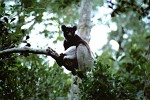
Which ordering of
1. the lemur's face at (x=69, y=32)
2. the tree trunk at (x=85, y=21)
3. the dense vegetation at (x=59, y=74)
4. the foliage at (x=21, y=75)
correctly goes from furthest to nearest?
1. the tree trunk at (x=85, y=21)
2. the lemur's face at (x=69, y=32)
3. the foliage at (x=21, y=75)
4. the dense vegetation at (x=59, y=74)

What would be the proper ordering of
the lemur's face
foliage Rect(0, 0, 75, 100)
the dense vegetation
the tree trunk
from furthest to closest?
the tree trunk, the lemur's face, foliage Rect(0, 0, 75, 100), the dense vegetation

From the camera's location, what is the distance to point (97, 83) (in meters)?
4.60

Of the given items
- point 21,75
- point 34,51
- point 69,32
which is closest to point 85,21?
point 69,32

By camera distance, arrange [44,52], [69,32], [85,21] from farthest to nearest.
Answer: [85,21] < [69,32] < [44,52]

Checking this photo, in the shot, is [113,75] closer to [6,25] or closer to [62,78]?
[6,25]

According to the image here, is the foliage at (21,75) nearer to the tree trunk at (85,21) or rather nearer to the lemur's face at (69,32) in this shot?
the lemur's face at (69,32)

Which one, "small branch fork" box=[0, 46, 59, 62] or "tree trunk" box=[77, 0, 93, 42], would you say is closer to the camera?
"small branch fork" box=[0, 46, 59, 62]

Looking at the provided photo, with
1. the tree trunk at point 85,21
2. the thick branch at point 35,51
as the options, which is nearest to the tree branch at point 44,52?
the thick branch at point 35,51


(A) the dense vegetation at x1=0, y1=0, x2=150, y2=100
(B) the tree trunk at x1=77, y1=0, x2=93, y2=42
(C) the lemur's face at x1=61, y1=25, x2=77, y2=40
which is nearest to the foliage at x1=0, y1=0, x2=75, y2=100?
(A) the dense vegetation at x1=0, y1=0, x2=150, y2=100

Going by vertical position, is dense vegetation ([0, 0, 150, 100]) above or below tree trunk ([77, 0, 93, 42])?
below

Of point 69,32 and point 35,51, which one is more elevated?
point 69,32

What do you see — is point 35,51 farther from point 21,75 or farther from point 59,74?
point 59,74

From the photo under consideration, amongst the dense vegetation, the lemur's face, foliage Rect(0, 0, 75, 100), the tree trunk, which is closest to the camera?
the dense vegetation

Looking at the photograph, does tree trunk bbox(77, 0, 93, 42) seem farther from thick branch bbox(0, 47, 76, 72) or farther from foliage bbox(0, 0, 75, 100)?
thick branch bbox(0, 47, 76, 72)
